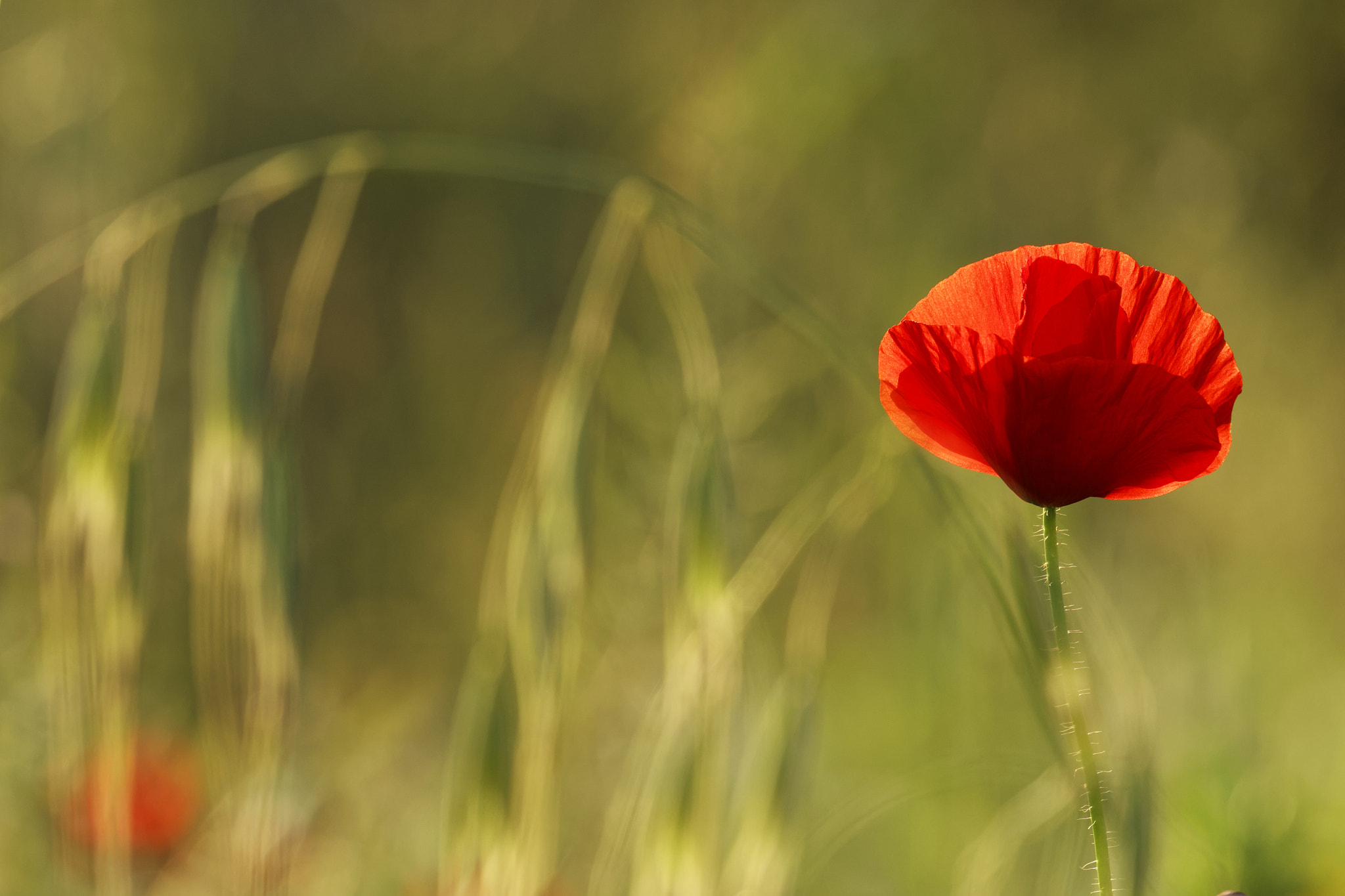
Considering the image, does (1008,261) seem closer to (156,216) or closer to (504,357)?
(156,216)

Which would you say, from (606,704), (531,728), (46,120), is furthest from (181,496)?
(531,728)

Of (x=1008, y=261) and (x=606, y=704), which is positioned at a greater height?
(x=606, y=704)

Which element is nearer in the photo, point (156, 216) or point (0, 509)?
point (156, 216)

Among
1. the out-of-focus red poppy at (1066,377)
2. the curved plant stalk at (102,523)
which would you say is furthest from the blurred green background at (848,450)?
the out-of-focus red poppy at (1066,377)

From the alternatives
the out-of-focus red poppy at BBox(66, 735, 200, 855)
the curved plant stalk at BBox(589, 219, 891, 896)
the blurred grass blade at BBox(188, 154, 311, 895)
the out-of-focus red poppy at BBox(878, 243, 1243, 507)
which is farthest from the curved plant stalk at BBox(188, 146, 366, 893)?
the out-of-focus red poppy at BBox(66, 735, 200, 855)

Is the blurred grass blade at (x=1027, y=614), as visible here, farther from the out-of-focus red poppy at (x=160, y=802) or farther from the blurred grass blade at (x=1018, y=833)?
the out-of-focus red poppy at (x=160, y=802)

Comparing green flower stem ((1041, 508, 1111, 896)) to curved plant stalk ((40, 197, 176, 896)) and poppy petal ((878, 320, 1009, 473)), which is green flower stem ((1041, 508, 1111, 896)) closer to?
poppy petal ((878, 320, 1009, 473))
